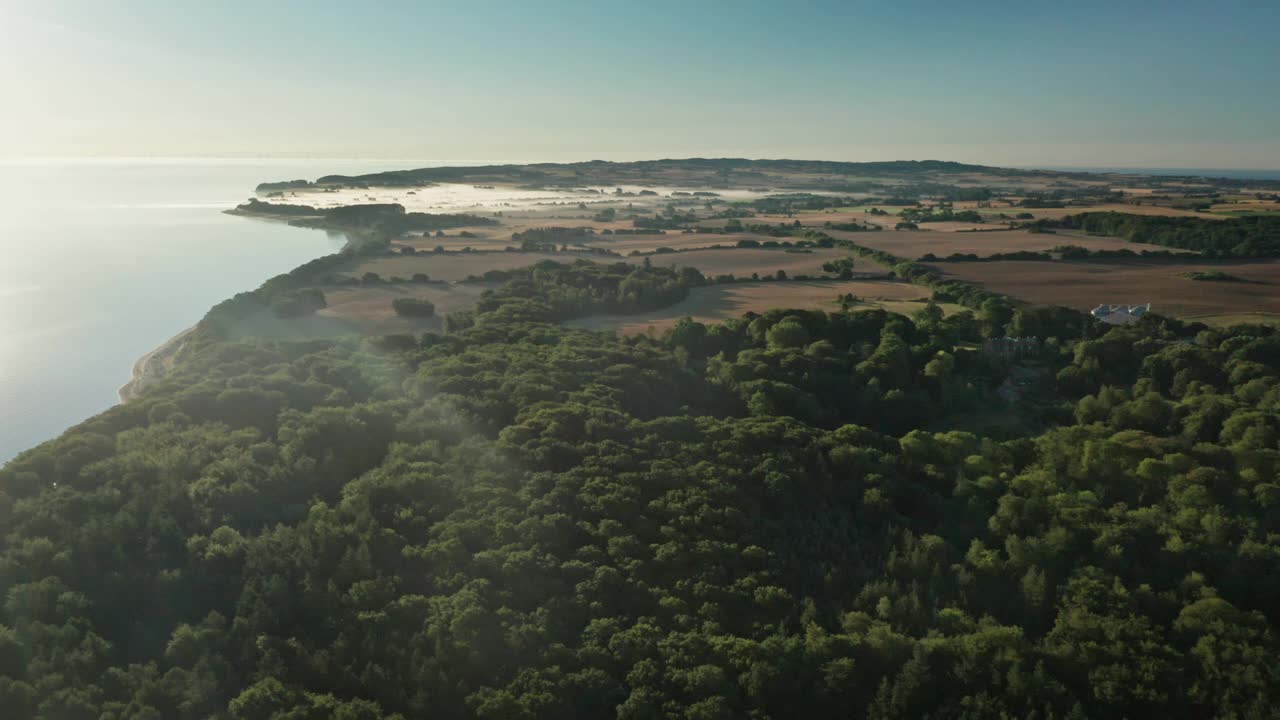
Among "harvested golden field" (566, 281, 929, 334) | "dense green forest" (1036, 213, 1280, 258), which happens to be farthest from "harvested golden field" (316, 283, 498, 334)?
"dense green forest" (1036, 213, 1280, 258)

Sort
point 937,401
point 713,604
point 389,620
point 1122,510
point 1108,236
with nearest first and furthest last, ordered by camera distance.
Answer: point 389,620 → point 713,604 → point 1122,510 → point 937,401 → point 1108,236

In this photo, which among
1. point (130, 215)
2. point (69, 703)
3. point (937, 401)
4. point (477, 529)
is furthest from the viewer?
point (130, 215)

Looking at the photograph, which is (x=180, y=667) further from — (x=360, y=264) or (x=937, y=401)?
(x=360, y=264)

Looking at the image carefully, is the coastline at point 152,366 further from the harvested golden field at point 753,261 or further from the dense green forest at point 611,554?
the harvested golden field at point 753,261

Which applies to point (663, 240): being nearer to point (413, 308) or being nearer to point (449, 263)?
point (449, 263)

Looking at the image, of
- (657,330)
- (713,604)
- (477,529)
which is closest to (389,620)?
(477,529)

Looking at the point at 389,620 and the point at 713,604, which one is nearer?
the point at 389,620

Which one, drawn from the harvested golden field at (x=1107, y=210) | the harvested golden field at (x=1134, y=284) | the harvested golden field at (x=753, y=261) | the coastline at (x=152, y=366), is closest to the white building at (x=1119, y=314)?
the harvested golden field at (x=1134, y=284)
